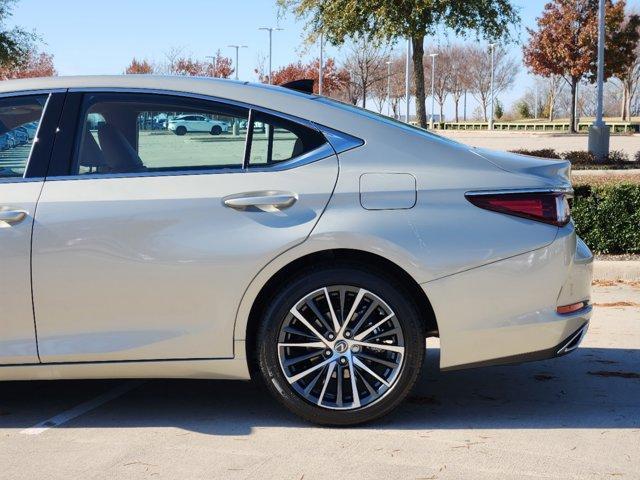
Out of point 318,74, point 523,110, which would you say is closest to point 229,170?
point 318,74

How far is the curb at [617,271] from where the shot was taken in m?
8.94

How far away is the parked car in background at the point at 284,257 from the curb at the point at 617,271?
4633 mm

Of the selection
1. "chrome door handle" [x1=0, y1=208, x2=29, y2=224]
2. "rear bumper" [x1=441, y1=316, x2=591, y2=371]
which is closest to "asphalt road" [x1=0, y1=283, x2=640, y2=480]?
"rear bumper" [x1=441, y1=316, x2=591, y2=371]

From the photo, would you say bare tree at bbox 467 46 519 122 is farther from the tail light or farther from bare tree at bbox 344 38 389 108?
the tail light

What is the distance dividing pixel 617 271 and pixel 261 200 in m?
5.48

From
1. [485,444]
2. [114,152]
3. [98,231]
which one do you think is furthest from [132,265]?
[485,444]

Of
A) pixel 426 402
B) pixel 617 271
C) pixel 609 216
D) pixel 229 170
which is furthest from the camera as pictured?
pixel 609 216

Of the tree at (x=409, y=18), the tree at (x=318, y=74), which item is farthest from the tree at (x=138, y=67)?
the tree at (x=409, y=18)

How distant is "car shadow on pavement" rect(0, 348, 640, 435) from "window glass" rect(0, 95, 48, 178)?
126 centimetres

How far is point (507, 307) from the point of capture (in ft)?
14.5

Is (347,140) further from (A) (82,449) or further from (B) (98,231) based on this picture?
(A) (82,449)

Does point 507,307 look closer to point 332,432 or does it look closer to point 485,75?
point 332,432

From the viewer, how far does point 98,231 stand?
4355mm

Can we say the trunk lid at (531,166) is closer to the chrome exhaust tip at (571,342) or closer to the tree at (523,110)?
the chrome exhaust tip at (571,342)
